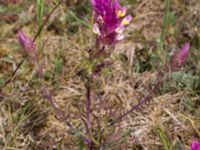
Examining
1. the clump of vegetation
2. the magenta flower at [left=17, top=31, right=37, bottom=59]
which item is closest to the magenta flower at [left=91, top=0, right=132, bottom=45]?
the clump of vegetation

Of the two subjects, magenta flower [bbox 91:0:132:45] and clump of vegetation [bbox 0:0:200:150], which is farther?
clump of vegetation [bbox 0:0:200:150]

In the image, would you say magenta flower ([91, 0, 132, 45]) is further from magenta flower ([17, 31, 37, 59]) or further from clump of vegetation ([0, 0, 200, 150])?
magenta flower ([17, 31, 37, 59])

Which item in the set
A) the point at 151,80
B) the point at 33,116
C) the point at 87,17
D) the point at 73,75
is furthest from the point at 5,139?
the point at 87,17

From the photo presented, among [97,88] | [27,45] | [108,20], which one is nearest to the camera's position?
[108,20]

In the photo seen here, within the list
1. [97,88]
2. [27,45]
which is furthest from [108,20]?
[97,88]

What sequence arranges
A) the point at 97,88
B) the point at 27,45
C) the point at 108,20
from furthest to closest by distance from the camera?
the point at 97,88 < the point at 27,45 < the point at 108,20

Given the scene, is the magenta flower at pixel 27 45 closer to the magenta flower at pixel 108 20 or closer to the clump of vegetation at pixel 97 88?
the clump of vegetation at pixel 97 88

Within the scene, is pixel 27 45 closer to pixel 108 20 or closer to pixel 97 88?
pixel 108 20

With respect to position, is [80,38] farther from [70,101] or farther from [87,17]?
[70,101]

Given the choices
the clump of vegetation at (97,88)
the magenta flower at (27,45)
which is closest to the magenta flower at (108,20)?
the clump of vegetation at (97,88)
